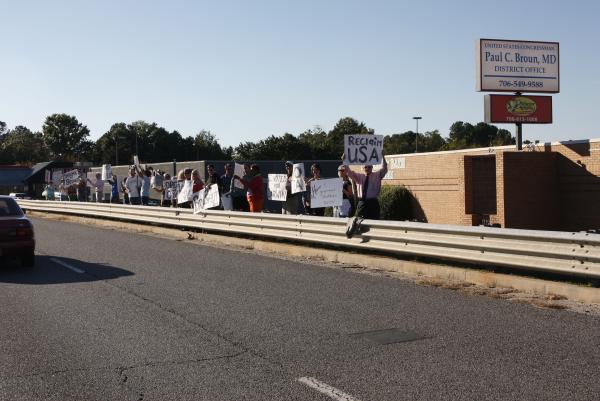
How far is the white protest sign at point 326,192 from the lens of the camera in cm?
1431

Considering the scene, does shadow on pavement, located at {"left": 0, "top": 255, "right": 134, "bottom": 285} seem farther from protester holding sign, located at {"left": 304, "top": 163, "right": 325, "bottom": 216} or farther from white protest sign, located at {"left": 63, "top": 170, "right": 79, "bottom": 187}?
white protest sign, located at {"left": 63, "top": 170, "right": 79, "bottom": 187}

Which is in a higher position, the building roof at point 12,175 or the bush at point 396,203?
the building roof at point 12,175

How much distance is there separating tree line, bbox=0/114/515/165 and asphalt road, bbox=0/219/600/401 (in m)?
74.4

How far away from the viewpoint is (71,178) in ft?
109

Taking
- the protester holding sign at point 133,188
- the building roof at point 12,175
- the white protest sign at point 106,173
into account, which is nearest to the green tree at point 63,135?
the building roof at point 12,175

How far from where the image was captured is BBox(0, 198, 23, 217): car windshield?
1214cm

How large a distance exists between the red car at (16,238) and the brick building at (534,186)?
17.4 metres

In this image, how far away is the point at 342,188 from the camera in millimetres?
14391

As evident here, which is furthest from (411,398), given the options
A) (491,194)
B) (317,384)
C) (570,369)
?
(491,194)

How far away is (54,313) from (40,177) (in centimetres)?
6071

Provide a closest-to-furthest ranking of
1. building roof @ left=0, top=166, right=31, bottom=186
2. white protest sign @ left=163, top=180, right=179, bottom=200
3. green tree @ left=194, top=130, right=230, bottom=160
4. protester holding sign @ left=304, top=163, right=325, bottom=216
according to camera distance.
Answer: protester holding sign @ left=304, top=163, right=325, bottom=216, white protest sign @ left=163, top=180, right=179, bottom=200, building roof @ left=0, top=166, right=31, bottom=186, green tree @ left=194, top=130, right=230, bottom=160

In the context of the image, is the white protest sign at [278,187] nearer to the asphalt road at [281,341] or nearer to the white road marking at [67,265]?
the white road marking at [67,265]

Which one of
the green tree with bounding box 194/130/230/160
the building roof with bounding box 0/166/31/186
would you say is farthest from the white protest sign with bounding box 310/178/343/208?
the green tree with bounding box 194/130/230/160

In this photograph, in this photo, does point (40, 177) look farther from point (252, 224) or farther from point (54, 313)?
point (54, 313)
